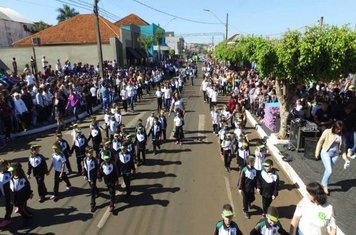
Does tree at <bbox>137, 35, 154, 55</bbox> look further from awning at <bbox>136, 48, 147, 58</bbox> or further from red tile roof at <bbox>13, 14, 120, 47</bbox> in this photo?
red tile roof at <bbox>13, 14, 120, 47</bbox>

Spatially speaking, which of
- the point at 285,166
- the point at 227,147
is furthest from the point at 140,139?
the point at 285,166

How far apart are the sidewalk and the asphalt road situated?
1.30 ft

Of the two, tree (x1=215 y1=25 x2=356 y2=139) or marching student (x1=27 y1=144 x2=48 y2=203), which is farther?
tree (x1=215 y1=25 x2=356 y2=139)

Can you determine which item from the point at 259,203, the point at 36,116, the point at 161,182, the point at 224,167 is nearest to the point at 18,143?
the point at 36,116

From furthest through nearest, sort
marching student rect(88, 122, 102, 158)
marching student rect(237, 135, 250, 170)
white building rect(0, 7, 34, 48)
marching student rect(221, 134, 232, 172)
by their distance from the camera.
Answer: white building rect(0, 7, 34, 48), marching student rect(88, 122, 102, 158), marching student rect(221, 134, 232, 172), marching student rect(237, 135, 250, 170)

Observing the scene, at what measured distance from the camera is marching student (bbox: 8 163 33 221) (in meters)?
7.65

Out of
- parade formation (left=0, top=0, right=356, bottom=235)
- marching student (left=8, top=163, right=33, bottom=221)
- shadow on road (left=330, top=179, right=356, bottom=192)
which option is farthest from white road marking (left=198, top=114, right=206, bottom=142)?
marching student (left=8, top=163, right=33, bottom=221)

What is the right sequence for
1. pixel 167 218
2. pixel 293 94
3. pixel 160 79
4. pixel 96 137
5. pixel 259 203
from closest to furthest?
pixel 167 218, pixel 259 203, pixel 96 137, pixel 293 94, pixel 160 79

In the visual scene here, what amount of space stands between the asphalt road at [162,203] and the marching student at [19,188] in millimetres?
422

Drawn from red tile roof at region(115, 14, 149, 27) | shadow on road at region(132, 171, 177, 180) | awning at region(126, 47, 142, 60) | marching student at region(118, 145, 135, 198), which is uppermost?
red tile roof at region(115, 14, 149, 27)

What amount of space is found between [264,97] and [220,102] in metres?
7.00

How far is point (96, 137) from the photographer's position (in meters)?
11.6

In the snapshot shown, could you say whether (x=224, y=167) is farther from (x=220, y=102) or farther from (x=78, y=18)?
(x=78, y=18)

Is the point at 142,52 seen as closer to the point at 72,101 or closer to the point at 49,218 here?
the point at 72,101
